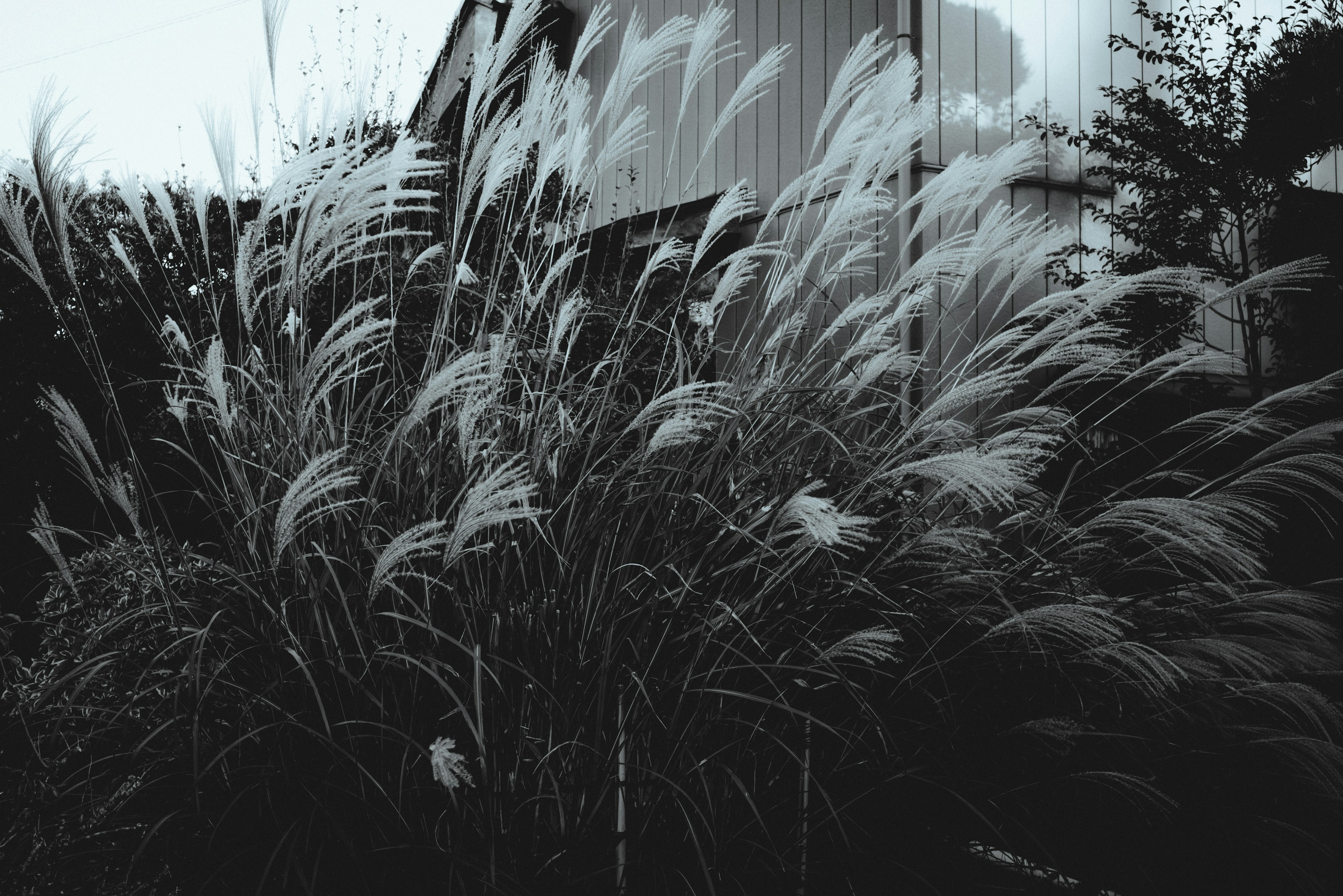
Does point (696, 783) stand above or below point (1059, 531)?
below

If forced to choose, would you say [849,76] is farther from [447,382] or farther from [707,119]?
[707,119]

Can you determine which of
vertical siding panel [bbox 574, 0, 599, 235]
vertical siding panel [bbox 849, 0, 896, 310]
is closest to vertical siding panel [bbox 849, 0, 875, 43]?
vertical siding panel [bbox 849, 0, 896, 310]

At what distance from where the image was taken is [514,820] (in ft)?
4.50

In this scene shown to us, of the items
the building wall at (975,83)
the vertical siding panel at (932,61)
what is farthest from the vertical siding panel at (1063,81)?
the vertical siding panel at (932,61)

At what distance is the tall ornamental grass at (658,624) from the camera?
1389 millimetres

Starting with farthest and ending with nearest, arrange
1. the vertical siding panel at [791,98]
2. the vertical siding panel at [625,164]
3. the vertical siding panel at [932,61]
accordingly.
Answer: the vertical siding panel at [625,164], the vertical siding panel at [791,98], the vertical siding panel at [932,61]

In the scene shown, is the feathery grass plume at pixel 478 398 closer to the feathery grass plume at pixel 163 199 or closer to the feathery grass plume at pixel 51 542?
the feathery grass plume at pixel 163 199

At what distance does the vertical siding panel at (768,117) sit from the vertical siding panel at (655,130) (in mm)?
1233

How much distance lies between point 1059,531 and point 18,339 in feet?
15.1

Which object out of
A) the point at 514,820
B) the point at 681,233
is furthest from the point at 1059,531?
the point at 681,233

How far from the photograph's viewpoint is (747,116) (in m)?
5.87

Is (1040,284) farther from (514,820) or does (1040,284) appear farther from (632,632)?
(514,820)

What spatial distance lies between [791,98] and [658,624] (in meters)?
4.65

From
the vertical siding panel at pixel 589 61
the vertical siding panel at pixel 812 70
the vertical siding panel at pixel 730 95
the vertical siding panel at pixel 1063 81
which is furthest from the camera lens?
the vertical siding panel at pixel 589 61
